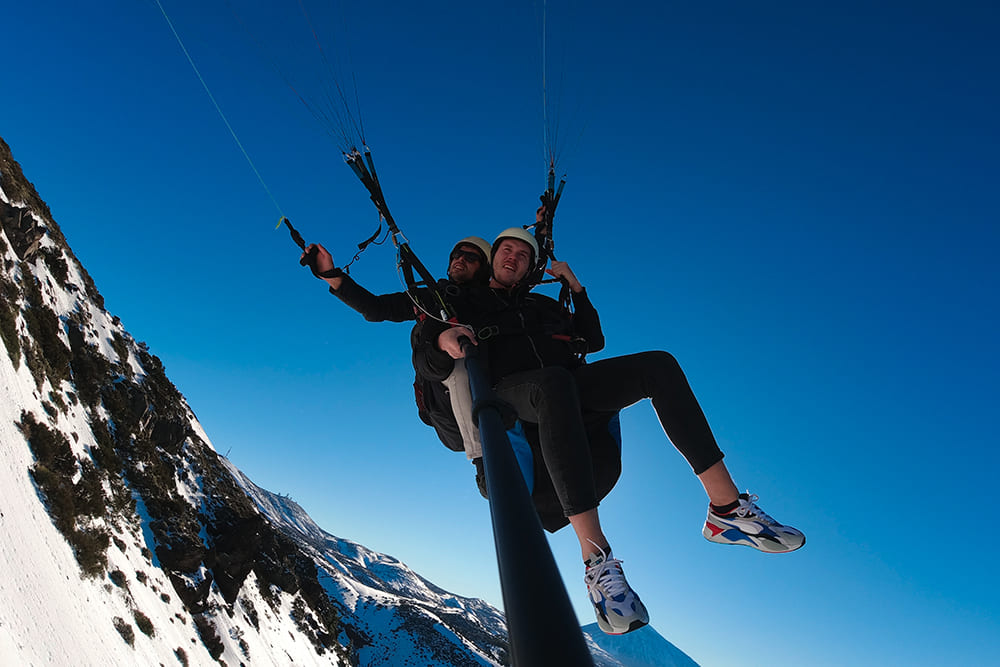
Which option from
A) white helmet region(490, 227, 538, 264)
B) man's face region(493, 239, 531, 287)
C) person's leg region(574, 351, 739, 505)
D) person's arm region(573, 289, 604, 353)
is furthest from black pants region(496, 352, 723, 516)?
white helmet region(490, 227, 538, 264)

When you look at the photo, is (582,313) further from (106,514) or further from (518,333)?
(106,514)

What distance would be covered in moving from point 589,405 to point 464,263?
184 cm

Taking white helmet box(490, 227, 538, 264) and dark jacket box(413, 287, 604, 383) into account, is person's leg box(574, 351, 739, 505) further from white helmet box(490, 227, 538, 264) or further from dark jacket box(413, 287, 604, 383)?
white helmet box(490, 227, 538, 264)

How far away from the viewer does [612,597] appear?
2.91 m

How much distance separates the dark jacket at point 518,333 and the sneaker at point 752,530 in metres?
1.45

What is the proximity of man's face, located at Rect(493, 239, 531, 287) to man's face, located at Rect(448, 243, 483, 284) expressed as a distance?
0.94 ft

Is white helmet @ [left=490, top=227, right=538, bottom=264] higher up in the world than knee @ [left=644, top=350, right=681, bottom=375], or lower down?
higher up

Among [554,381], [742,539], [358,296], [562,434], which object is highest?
[358,296]

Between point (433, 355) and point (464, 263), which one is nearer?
point (433, 355)

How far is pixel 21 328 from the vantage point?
19.5m

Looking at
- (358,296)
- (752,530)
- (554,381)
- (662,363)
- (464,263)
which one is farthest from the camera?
(464,263)

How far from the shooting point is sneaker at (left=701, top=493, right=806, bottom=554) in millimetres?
2973

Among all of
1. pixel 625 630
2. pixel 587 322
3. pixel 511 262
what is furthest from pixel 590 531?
pixel 511 262

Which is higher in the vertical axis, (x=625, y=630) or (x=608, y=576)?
(x=608, y=576)
